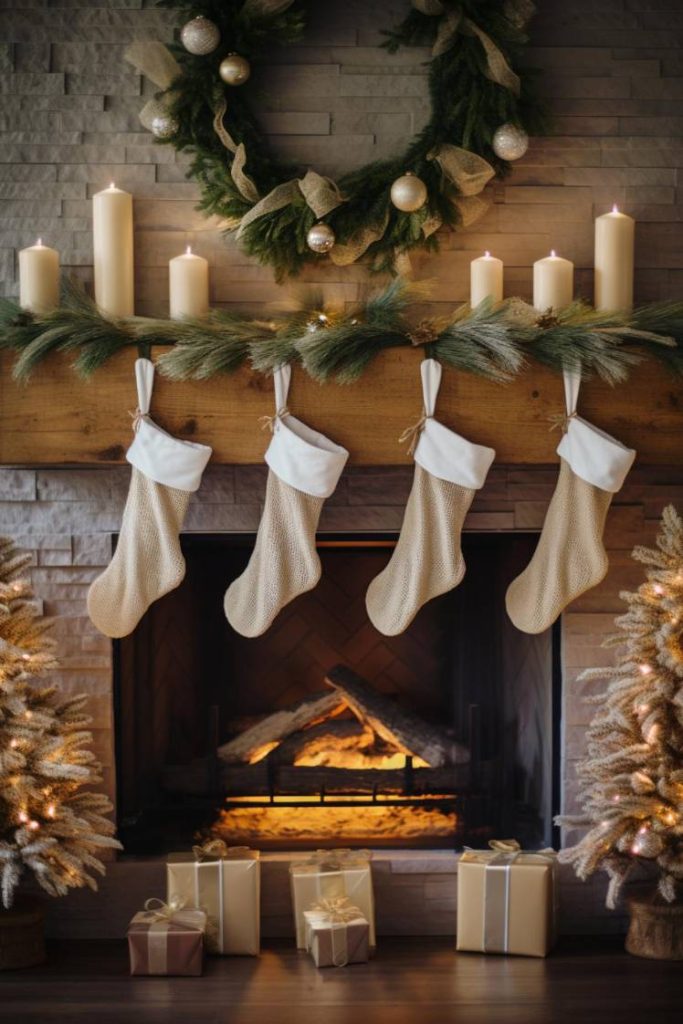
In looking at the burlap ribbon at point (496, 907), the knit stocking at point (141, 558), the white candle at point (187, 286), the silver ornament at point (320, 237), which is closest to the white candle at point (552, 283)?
the silver ornament at point (320, 237)

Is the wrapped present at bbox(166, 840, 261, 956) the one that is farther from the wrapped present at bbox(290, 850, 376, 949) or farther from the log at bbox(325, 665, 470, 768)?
the log at bbox(325, 665, 470, 768)

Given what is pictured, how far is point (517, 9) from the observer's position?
101 inches

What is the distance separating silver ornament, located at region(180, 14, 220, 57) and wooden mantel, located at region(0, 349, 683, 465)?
693 mm

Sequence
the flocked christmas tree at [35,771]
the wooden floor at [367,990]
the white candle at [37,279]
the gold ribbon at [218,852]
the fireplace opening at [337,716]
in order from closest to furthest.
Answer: the wooden floor at [367,990] < the flocked christmas tree at [35,771] < the white candle at [37,279] < the gold ribbon at [218,852] < the fireplace opening at [337,716]

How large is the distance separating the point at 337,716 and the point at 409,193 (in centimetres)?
131

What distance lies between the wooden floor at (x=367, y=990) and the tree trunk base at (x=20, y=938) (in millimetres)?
28

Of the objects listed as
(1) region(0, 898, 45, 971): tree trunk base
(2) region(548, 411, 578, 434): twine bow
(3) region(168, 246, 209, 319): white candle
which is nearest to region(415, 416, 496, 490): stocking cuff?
(2) region(548, 411, 578, 434): twine bow

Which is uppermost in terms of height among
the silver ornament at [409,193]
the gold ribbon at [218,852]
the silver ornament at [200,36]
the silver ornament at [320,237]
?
the silver ornament at [200,36]

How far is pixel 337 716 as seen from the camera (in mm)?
2990

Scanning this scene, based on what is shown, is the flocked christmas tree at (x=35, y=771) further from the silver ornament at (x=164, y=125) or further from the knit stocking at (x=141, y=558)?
the silver ornament at (x=164, y=125)

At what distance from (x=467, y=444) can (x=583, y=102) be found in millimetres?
Answer: 883

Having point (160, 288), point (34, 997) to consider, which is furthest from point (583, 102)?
point (34, 997)

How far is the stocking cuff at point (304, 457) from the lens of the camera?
96.7 inches

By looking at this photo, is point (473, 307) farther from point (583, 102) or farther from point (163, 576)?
point (163, 576)
